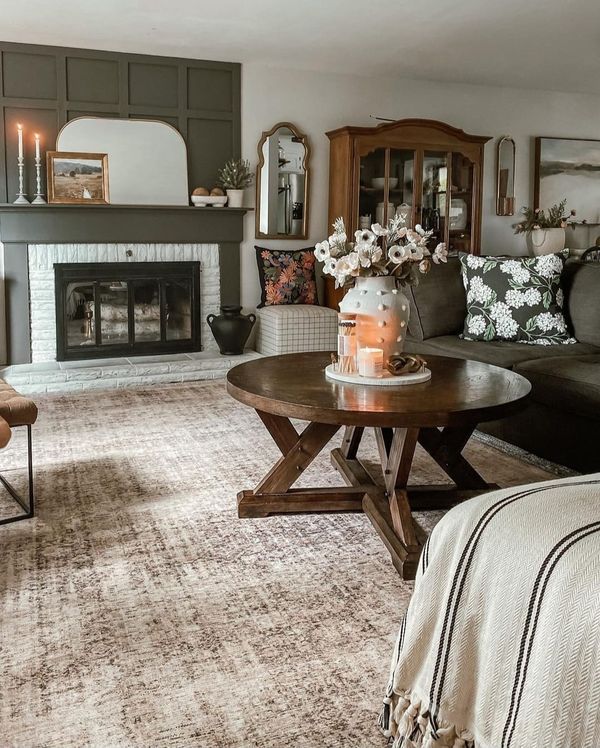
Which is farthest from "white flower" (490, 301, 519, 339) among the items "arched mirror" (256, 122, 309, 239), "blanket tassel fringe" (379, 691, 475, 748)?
"blanket tassel fringe" (379, 691, 475, 748)

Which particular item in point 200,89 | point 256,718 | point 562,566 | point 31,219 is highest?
point 200,89

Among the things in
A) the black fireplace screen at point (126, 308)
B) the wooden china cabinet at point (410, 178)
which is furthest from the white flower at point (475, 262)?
the black fireplace screen at point (126, 308)

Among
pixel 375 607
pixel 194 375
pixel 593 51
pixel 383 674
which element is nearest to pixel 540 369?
pixel 375 607

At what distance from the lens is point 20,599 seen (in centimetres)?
216

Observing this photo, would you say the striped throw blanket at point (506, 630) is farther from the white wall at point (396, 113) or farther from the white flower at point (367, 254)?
the white wall at point (396, 113)

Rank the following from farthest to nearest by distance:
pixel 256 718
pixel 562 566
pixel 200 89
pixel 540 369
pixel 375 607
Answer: pixel 200 89, pixel 540 369, pixel 375 607, pixel 256 718, pixel 562 566

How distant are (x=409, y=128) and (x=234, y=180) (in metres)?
1.48

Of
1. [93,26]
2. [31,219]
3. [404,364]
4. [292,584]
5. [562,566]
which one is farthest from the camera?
[31,219]

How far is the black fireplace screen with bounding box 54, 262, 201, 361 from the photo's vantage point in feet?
18.5

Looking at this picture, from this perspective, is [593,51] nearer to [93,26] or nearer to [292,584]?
[93,26]

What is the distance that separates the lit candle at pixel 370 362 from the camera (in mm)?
2762

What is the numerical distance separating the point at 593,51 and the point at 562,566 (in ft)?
18.0

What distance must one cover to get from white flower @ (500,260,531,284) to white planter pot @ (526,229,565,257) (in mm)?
2837

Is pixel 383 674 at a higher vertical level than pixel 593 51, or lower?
lower
